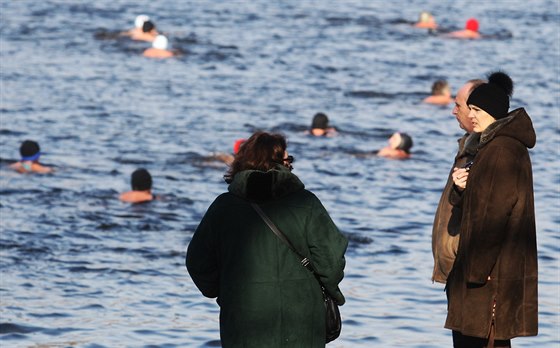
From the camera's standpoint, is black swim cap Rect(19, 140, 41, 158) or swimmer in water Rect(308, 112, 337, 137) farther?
swimmer in water Rect(308, 112, 337, 137)

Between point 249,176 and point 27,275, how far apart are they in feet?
28.3

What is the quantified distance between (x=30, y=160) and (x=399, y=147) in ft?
20.4

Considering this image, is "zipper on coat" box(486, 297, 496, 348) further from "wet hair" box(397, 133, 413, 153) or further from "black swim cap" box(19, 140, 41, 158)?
"wet hair" box(397, 133, 413, 153)

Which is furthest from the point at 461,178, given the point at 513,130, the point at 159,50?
the point at 159,50

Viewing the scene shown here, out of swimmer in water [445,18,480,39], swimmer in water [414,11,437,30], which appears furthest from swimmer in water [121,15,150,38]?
swimmer in water [445,18,480,39]

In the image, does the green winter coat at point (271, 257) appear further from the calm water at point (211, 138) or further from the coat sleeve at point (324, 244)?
the calm water at point (211, 138)

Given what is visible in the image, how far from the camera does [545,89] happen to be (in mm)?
30984

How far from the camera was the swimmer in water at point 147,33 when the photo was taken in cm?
3552

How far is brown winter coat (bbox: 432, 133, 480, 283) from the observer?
797 centimetres

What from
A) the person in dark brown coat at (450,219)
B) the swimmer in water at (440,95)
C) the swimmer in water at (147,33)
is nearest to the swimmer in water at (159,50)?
the swimmer in water at (147,33)

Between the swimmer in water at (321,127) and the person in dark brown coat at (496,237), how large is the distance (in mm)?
16557

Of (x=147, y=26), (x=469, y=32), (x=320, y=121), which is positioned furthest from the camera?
(x=469, y=32)

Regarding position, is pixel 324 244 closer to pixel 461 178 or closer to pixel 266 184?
pixel 266 184

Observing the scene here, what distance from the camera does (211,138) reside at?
81.4ft
